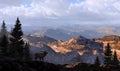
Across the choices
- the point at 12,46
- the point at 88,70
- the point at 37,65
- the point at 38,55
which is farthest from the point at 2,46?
the point at 37,65

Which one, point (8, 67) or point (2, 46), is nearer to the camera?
point (8, 67)

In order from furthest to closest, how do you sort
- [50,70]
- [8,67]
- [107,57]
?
[107,57], [50,70], [8,67]

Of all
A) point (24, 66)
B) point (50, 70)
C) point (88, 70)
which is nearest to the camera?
point (24, 66)

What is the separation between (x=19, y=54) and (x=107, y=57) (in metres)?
41.8

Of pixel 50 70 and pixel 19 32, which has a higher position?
pixel 19 32

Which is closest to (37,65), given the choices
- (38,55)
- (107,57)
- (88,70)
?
(88,70)

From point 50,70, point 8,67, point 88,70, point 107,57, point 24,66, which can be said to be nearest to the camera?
point 8,67

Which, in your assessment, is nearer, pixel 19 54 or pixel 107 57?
pixel 19 54

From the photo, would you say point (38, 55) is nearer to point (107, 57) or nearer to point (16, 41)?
point (16, 41)

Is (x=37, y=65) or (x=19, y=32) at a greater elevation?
(x=19, y=32)

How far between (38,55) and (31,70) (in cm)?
4305

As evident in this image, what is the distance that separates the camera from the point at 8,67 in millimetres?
38781

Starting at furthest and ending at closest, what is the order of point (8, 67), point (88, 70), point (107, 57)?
point (107, 57), point (88, 70), point (8, 67)

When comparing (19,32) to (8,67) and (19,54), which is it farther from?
(8,67)
